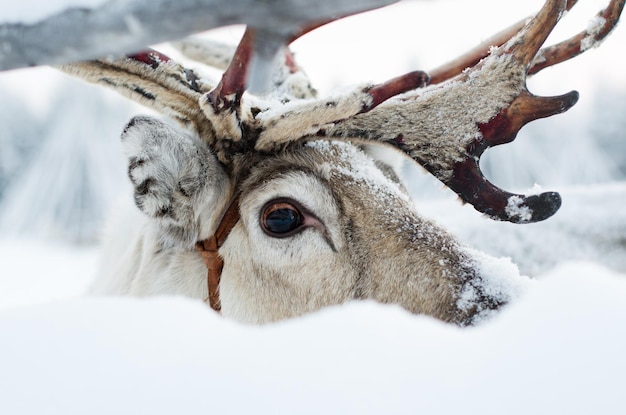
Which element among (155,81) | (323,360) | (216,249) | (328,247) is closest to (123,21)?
(323,360)

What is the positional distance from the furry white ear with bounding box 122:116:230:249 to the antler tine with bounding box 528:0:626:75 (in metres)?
1.48

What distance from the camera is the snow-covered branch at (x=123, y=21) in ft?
2.37

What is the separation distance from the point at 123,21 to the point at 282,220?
157cm

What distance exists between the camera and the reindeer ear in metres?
2.01

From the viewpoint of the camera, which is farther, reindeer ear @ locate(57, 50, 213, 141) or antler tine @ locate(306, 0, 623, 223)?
antler tine @ locate(306, 0, 623, 223)

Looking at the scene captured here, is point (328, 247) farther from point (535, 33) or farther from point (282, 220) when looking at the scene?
point (535, 33)

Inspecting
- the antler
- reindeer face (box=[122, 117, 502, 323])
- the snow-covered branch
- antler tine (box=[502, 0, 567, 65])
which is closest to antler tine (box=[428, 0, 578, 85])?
the antler

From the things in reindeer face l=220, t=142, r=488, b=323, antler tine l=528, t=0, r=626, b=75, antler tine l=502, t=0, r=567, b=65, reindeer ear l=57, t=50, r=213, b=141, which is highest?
antler tine l=528, t=0, r=626, b=75

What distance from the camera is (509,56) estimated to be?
Answer: 2.18 m

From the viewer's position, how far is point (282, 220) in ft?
7.66

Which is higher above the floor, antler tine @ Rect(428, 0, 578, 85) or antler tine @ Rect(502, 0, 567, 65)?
antler tine @ Rect(428, 0, 578, 85)

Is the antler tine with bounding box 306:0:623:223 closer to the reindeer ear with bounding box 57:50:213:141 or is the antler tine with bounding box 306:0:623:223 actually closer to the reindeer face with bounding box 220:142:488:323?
the reindeer face with bounding box 220:142:488:323

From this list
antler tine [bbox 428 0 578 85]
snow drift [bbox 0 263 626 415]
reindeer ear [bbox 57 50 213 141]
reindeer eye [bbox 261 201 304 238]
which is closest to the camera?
snow drift [bbox 0 263 626 415]

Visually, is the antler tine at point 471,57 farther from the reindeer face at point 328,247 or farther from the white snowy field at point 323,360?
the white snowy field at point 323,360
